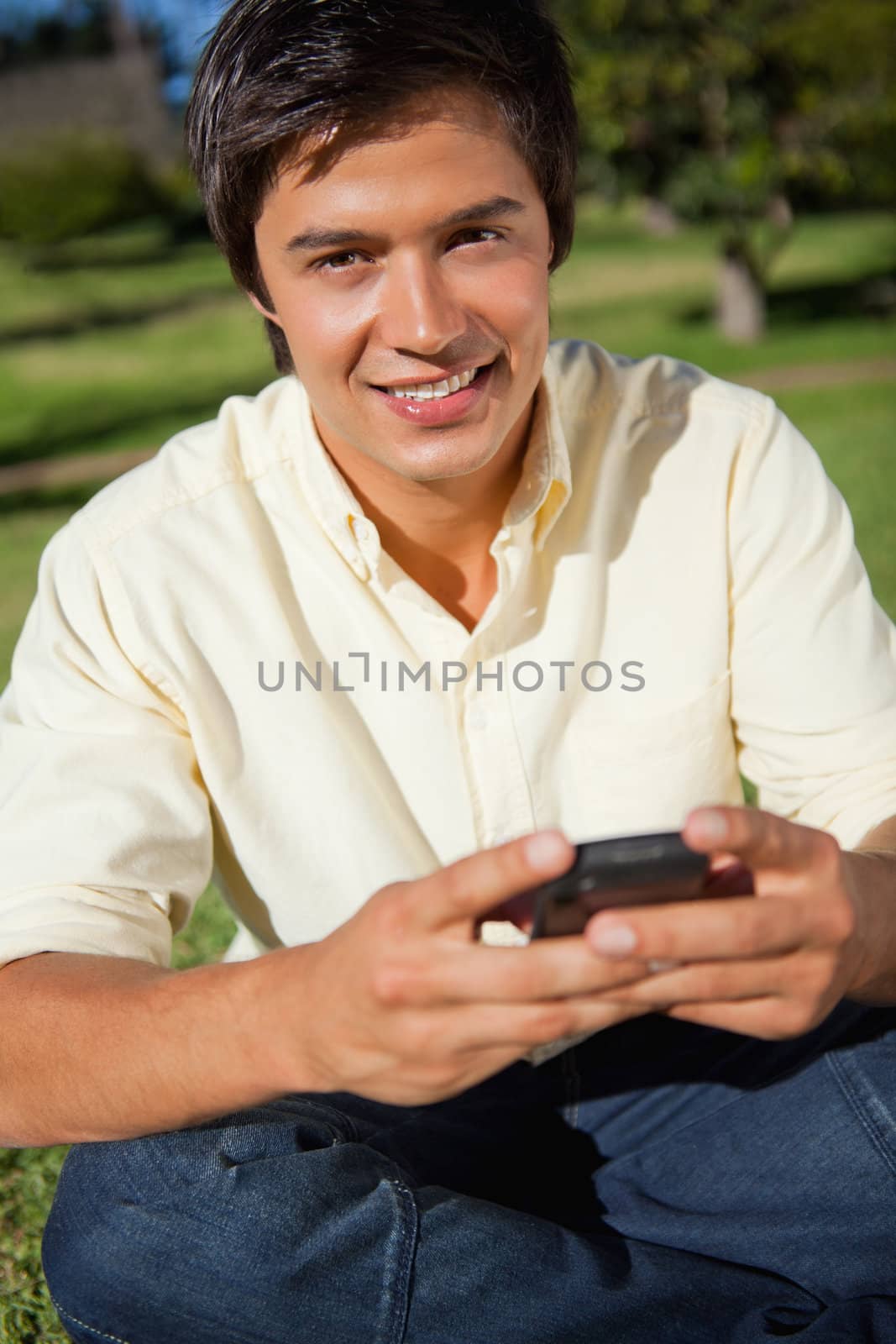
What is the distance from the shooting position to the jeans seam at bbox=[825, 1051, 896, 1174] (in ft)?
6.05

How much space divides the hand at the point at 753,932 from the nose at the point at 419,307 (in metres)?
0.94

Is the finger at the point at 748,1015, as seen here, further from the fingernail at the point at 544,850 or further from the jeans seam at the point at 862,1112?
the jeans seam at the point at 862,1112

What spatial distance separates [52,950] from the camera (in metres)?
1.80

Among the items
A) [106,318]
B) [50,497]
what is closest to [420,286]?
[50,497]

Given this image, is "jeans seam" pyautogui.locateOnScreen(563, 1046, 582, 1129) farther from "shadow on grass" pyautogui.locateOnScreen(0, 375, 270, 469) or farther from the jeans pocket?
"shadow on grass" pyautogui.locateOnScreen(0, 375, 270, 469)

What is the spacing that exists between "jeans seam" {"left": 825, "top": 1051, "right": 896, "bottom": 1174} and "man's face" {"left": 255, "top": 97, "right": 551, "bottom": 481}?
1028mm

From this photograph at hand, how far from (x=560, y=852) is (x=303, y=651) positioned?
932mm

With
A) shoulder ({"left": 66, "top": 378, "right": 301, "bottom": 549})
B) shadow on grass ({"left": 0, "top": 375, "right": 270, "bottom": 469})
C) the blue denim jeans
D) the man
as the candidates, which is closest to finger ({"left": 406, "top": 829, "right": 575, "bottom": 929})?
the man

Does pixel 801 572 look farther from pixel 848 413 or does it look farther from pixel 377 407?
pixel 848 413

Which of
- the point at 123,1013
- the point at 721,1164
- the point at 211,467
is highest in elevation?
the point at 211,467

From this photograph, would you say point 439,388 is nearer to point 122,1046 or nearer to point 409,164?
point 409,164

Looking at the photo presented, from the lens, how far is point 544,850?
1.25 meters

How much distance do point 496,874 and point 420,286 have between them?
1032 millimetres

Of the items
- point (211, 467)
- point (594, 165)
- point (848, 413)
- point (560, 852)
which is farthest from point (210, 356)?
point (560, 852)
